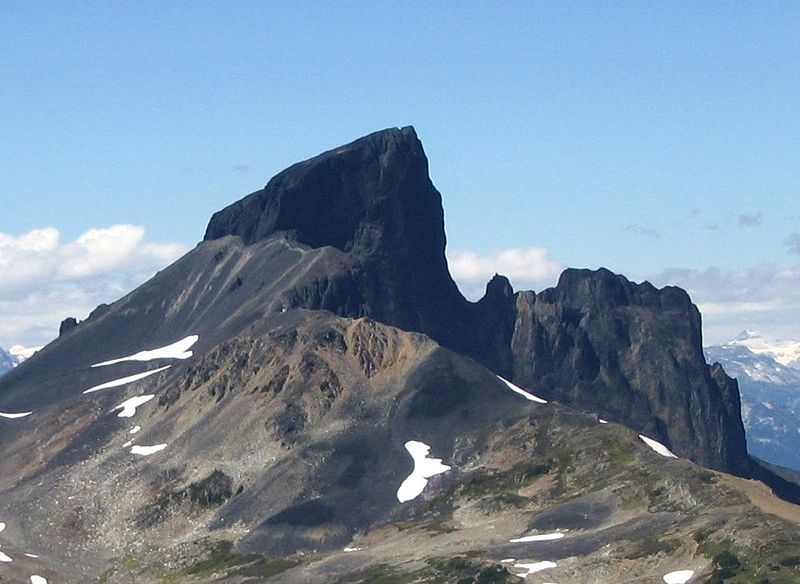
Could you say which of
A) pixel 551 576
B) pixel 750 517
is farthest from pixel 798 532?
pixel 551 576

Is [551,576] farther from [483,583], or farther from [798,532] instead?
[798,532]

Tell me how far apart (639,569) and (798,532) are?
17.3 meters

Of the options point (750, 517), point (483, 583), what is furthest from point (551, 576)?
point (750, 517)

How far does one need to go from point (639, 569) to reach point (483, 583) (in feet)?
57.7

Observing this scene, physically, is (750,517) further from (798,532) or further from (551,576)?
(551,576)

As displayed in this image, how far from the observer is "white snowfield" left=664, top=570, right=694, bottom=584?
18588cm

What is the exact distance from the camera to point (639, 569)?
630 ft

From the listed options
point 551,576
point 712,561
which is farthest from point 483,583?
point 712,561

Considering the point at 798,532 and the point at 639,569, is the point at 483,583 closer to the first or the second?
the point at 639,569

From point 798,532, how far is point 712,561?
36.3ft

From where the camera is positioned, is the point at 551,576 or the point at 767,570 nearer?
the point at 767,570

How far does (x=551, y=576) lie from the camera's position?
19750 centimetres

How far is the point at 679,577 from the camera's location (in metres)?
187

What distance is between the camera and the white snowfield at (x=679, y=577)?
185875 millimetres
